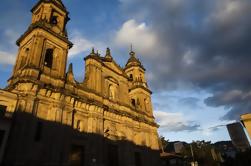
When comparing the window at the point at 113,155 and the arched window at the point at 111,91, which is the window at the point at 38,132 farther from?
the arched window at the point at 111,91

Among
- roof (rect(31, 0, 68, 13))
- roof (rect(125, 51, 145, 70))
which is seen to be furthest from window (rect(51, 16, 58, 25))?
roof (rect(125, 51, 145, 70))

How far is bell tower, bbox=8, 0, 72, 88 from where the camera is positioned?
17.5m

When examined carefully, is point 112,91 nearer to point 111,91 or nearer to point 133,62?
point 111,91

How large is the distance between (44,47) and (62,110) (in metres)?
6.26

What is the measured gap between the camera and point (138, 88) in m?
30.9

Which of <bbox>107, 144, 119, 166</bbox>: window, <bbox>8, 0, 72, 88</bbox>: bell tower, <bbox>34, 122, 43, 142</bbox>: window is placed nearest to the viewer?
<bbox>34, 122, 43, 142</bbox>: window

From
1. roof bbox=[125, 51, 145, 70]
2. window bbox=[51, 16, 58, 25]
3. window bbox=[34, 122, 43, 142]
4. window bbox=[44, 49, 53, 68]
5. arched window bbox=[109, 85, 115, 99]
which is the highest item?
roof bbox=[125, 51, 145, 70]

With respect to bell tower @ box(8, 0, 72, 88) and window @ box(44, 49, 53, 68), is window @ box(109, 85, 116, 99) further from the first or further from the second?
window @ box(44, 49, 53, 68)

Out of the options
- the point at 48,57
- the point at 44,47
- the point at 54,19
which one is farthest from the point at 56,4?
the point at 48,57

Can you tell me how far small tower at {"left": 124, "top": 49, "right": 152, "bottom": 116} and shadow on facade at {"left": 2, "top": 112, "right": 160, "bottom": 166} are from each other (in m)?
8.92

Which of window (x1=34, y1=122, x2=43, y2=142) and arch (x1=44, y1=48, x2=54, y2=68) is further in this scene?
arch (x1=44, y1=48, x2=54, y2=68)

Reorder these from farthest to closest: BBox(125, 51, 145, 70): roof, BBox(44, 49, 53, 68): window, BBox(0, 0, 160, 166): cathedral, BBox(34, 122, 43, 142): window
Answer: BBox(125, 51, 145, 70): roof, BBox(44, 49, 53, 68): window, BBox(34, 122, 43, 142): window, BBox(0, 0, 160, 166): cathedral

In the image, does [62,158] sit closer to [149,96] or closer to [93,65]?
[93,65]

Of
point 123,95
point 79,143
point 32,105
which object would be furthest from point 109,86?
point 32,105
